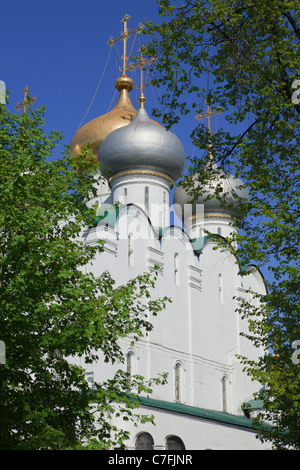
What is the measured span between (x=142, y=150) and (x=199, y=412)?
28.3ft

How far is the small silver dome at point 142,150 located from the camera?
23.4 m

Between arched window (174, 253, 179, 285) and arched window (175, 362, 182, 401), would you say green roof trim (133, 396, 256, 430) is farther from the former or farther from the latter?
arched window (174, 253, 179, 285)

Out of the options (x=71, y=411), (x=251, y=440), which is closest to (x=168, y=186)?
(x=251, y=440)

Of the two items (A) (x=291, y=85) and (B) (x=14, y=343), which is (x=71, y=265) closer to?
(B) (x=14, y=343)

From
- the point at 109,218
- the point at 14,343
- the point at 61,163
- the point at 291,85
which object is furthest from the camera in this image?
the point at 109,218

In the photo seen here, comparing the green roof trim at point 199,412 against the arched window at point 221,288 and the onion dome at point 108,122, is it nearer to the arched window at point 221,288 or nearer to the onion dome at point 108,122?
the arched window at point 221,288

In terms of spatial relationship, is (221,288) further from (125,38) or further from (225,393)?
(125,38)

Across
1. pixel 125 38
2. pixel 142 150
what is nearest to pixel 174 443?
pixel 142 150

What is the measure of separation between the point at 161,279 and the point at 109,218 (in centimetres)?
243

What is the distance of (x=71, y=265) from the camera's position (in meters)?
9.01

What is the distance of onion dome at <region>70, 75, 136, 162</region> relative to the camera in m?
27.3

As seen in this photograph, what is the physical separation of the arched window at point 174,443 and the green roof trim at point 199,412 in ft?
2.19

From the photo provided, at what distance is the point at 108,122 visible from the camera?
2750 cm
